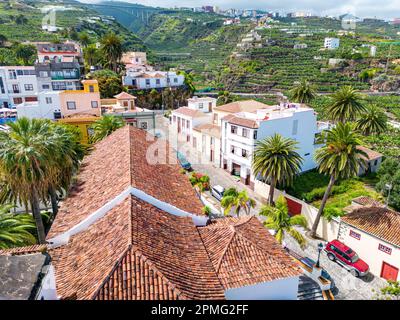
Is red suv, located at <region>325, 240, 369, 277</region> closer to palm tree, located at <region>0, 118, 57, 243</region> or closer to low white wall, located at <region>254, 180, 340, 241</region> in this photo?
low white wall, located at <region>254, 180, 340, 241</region>

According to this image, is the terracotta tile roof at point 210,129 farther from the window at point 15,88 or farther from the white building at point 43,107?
the window at point 15,88

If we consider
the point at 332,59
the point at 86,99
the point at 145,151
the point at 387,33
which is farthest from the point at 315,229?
the point at 387,33

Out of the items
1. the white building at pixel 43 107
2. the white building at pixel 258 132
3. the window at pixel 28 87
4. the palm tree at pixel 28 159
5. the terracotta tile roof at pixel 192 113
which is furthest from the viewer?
the window at pixel 28 87

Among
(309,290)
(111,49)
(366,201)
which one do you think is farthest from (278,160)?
(111,49)

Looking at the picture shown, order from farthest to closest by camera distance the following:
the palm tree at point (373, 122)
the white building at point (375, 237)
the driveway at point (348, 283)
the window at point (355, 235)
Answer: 1. the palm tree at point (373, 122)
2. the window at point (355, 235)
3. the white building at point (375, 237)
4. the driveway at point (348, 283)

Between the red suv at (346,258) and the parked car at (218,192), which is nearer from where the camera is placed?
the red suv at (346,258)

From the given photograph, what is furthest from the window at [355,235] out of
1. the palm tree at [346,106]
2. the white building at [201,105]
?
the white building at [201,105]
